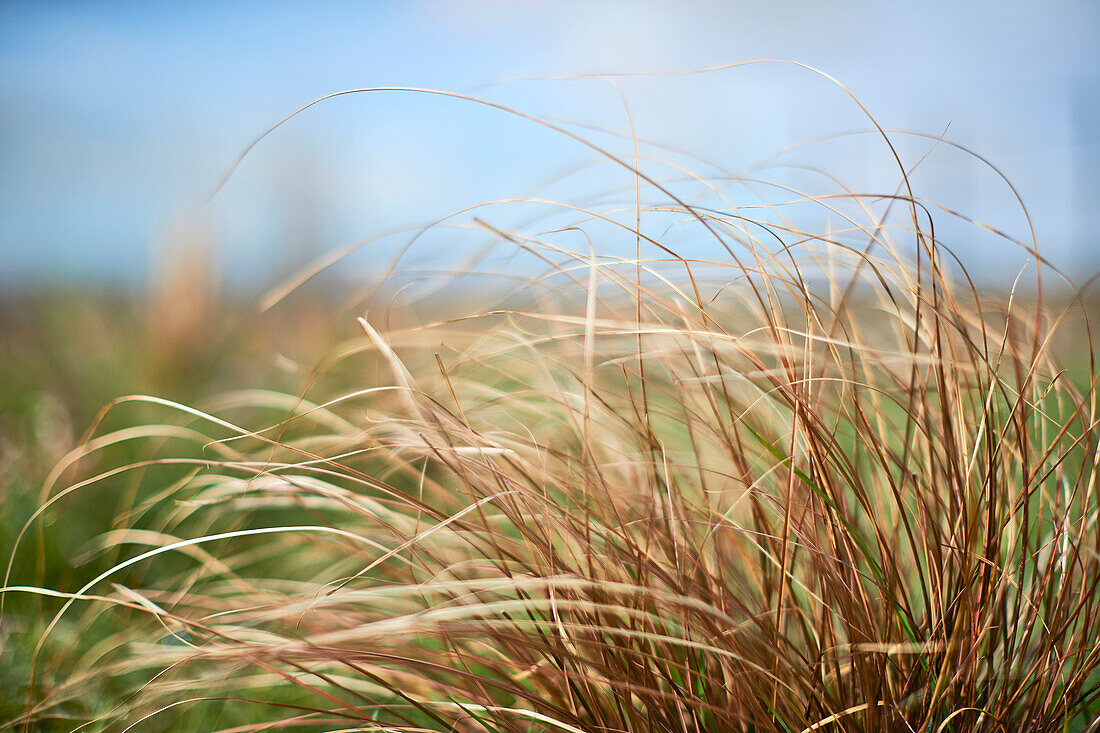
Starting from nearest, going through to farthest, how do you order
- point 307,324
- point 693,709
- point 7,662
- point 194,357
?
1. point 693,709
2. point 7,662
3. point 194,357
4. point 307,324

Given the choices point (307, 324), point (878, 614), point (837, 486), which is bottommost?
point (307, 324)

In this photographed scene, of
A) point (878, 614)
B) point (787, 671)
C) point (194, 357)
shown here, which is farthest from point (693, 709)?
point (194, 357)

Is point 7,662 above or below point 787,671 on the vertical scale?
below

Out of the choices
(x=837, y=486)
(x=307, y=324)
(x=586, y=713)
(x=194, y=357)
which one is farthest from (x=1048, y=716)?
(x=307, y=324)

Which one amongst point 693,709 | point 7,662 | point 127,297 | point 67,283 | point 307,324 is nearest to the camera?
point 693,709

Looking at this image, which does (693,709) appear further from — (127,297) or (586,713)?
(127,297)

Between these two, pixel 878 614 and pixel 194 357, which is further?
pixel 194 357

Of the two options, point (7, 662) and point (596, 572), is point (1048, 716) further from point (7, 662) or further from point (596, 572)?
point (7, 662)

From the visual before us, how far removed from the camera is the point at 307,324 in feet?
13.5

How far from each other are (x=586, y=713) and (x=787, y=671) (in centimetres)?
19

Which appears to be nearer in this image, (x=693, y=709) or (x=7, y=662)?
(x=693, y=709)

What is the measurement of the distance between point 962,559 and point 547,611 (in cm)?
39

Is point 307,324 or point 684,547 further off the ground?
point 684,547

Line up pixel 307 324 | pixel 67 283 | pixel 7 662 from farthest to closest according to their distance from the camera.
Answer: pixel 307 324 → pixel 67 283 → pixel 7 662
